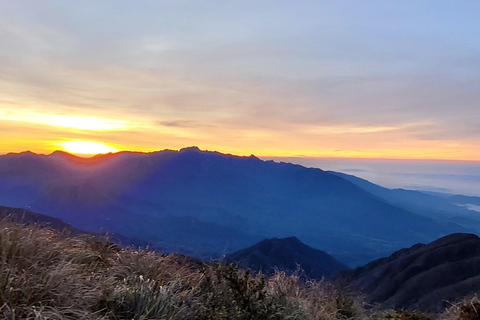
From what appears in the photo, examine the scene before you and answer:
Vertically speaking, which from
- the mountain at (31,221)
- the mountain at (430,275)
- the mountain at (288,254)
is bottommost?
the mountain at (288,254)

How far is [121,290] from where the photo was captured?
14.4ft

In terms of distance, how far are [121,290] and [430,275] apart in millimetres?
51386

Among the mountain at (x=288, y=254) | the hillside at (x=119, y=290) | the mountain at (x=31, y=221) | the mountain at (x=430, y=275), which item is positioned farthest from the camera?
the mountain at (x=288, y=254)

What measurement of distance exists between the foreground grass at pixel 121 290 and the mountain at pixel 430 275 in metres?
35.5

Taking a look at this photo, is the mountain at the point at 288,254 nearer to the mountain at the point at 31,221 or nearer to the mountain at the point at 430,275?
the mountain at the point at 430,275

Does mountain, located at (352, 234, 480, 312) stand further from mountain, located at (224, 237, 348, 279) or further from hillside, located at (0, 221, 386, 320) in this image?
hillside, located at (0, 221, 386, 320)

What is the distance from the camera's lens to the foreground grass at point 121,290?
3.80m

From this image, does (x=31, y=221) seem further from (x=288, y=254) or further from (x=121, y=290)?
(x=288, y=254)

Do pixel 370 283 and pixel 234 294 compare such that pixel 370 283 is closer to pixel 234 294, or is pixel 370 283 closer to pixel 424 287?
pixel 424 287

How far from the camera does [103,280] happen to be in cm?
484

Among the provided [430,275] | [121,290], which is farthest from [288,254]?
[121,290]

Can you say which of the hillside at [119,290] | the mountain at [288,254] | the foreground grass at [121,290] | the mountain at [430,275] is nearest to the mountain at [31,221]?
the hillside at [119,290]

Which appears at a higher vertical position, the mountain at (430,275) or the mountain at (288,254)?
the mountain at (430,275)

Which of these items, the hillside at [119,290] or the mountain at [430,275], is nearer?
the hillside at [119,290]
